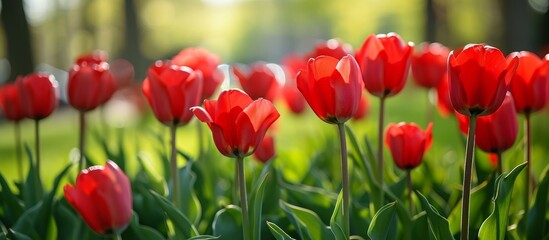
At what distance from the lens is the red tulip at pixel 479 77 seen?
4.86ft

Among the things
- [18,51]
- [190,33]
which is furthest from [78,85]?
[190,33]

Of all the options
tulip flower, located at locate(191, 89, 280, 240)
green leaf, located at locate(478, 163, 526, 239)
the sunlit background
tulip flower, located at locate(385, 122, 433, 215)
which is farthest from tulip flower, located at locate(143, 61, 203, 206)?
the sunlit background

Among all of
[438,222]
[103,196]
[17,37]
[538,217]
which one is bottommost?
[17,37]

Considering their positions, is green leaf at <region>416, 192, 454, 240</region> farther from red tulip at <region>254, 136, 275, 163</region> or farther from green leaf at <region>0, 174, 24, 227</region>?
green leaf at <region>0, 174, 24, 227</region>

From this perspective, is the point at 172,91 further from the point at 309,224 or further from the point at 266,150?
the point at 266,150

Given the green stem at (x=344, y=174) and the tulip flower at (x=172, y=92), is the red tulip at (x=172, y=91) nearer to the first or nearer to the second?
the tulip flower at (x=172, y=92)

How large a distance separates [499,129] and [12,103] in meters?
1.72

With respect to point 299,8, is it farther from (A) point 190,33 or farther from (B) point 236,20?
(B) point 236,20

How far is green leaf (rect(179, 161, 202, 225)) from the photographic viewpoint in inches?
82.2

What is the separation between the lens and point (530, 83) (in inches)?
75.3

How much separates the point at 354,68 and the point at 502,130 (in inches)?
22.4

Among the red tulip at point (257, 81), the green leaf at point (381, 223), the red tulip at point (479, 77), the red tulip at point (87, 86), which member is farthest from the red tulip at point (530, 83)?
the red tulip at point (87, 86)

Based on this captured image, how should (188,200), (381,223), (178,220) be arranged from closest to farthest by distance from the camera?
(381,223)
(178,220)
(188,200)

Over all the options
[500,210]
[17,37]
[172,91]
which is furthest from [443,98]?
[17,37]
